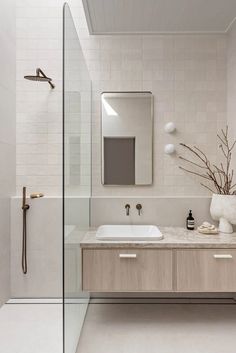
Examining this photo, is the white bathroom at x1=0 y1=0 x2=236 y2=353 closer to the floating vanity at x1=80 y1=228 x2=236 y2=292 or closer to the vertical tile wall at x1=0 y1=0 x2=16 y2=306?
the vertical tile wall at x1=0 y1=0 x2=16 y2=306

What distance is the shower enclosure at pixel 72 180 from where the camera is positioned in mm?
1615

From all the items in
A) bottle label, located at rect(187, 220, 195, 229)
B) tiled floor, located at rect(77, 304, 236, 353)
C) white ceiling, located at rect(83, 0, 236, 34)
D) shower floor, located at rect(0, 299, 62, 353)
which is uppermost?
white ceiling, located at rect(83, 0, 236, 34)

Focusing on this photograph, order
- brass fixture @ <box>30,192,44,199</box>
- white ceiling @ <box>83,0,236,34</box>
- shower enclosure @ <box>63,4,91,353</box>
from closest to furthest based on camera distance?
1. shower enclosure @ <box>63,4,91,353</box>
2. white ceiling @ <box>83,0,236,34</box>
3. brass fixture @ <box>30,192,44,199</box>

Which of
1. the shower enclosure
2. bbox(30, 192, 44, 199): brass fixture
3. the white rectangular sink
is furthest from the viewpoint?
bbox(30, 192, 44, 199): brass fixture

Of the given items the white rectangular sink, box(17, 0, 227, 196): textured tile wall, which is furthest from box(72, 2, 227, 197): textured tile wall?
the white rectangular sink

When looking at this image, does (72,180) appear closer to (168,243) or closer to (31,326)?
(168,243)

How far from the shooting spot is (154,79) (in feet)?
9.17

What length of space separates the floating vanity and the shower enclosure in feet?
0.43

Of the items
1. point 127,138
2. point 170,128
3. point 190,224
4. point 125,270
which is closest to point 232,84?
point 170,128

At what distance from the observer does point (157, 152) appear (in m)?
2.81

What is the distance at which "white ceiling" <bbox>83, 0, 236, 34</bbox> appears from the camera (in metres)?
2.30

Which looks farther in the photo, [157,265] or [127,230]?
[127,230]

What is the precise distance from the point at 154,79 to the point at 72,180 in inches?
59.4

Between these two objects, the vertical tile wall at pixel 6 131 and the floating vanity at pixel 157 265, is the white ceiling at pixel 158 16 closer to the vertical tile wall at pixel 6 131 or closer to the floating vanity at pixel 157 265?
the vertical tile wall at pixel 6 131
